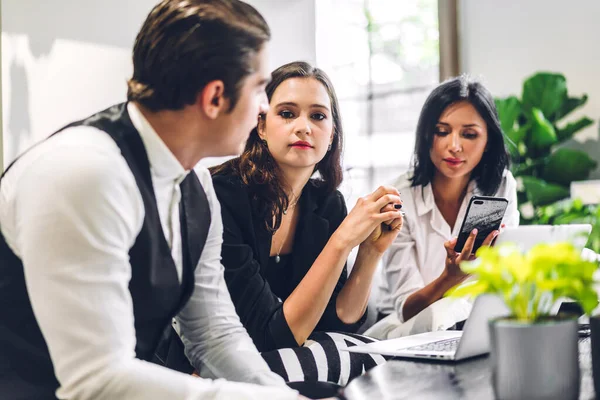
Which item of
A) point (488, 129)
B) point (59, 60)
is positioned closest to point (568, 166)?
point (488, 129)

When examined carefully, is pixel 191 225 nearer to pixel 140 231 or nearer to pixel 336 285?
pixel 140 231

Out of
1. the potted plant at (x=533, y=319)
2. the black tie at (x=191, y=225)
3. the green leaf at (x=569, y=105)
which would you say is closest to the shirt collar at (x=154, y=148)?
the black tie at (x=191, y=225)

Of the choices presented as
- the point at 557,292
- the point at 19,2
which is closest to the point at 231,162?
the point at 557,292

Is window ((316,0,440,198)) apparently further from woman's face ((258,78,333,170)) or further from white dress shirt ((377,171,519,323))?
woman's face ((258,78,333,170))

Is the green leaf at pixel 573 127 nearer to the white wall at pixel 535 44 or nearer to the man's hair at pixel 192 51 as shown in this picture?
the white wall at pixel 535 44

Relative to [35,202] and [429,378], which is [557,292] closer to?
[429,378]

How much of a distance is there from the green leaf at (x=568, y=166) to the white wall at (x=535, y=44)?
0.22 m

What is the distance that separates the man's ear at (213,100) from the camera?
1236mm

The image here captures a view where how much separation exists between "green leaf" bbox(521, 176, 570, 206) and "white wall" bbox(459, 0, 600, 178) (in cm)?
35

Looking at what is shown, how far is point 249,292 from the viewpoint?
1.97 meters

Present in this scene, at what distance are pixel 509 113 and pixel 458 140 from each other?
71.2 inches

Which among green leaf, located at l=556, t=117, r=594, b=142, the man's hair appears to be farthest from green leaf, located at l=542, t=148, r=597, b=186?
the man's hair

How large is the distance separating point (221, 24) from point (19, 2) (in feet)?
8.04

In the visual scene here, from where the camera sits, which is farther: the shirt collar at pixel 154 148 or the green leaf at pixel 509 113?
the green leaf at pixel 509 113
